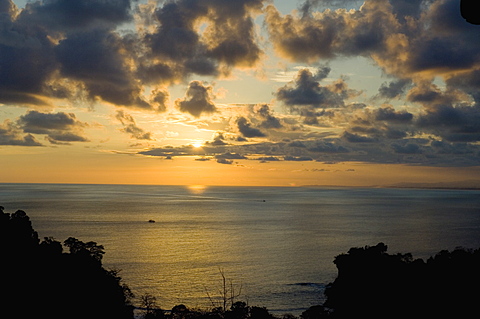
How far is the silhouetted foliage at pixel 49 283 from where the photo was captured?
141 ft

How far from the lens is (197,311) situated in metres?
53.4

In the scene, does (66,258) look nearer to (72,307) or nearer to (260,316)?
(72,307)

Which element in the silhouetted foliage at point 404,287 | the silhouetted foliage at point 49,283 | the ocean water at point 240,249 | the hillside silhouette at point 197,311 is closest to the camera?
the silhouetted foliage at point 49,283

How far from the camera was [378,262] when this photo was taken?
60562 millimetres

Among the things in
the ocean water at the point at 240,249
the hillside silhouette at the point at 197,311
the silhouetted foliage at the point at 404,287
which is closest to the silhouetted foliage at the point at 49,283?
the hillside silhouette at the point at 197,311

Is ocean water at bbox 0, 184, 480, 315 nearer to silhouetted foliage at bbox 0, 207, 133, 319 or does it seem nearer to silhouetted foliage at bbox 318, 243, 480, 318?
silhouetted foliage at bbox 318, 243, 480, 318

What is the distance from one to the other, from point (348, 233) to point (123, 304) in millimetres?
103273

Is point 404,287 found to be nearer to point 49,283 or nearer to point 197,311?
point 197,311

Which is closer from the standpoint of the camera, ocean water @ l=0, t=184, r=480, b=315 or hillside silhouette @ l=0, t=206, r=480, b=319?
hillside silhouette @ l=0, t=206, r=480, b=319

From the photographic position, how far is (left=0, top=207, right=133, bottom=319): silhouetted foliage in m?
43.0

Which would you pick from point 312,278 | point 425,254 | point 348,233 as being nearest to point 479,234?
point 348,233

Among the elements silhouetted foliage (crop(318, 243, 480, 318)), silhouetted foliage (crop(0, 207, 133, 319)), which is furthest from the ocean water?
silhouetted foliage (crop(0, 207, 133, 319))

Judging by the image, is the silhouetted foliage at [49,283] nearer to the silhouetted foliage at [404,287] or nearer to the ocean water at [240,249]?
the ocean water at [240,249]

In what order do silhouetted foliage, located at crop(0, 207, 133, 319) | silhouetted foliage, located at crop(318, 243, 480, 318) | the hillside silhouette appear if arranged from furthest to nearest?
silhouetted foliage, located at crop(318, 243, 480, 318)
the hillside silhouette
silhouetted foliage, located at crop(0, 207, 133, 319)
